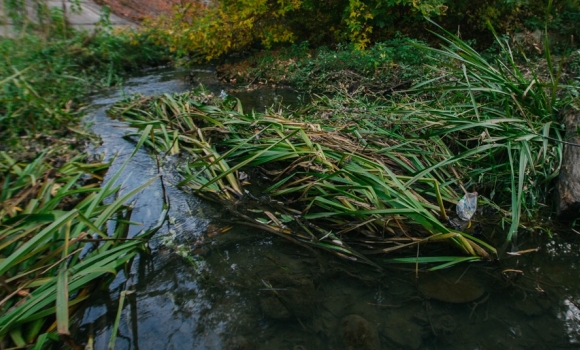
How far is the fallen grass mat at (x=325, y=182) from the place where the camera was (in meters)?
2.06

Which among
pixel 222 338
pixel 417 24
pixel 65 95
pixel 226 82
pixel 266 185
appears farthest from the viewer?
pixel 226 82

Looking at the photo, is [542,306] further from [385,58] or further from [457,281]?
[385,58]

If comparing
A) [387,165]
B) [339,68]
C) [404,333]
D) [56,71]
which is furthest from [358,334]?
[56,71]

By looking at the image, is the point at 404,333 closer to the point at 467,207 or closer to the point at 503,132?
the point at 467,207

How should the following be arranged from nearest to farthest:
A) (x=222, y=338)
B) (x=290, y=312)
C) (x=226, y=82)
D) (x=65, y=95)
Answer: (x=222, y=338)
(x=290, y=312)
(x=65, y=95)
(x=226, y=82)

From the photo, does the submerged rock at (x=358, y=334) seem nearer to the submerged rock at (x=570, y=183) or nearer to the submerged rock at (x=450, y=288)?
the submerged rock at (x=450, y=288)

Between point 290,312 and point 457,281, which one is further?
point 457,281

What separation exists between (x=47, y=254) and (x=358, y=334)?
141cm

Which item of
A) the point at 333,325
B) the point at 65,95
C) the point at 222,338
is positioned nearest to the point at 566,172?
the point at 333,325

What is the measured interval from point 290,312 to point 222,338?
318mm

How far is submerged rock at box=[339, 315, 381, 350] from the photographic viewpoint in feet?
5.09

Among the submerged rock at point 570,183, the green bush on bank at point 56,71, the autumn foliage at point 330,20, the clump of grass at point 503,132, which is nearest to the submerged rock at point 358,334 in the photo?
the clump of grass at point 503,132

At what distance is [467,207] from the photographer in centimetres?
217

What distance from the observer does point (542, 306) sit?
1710 mm
